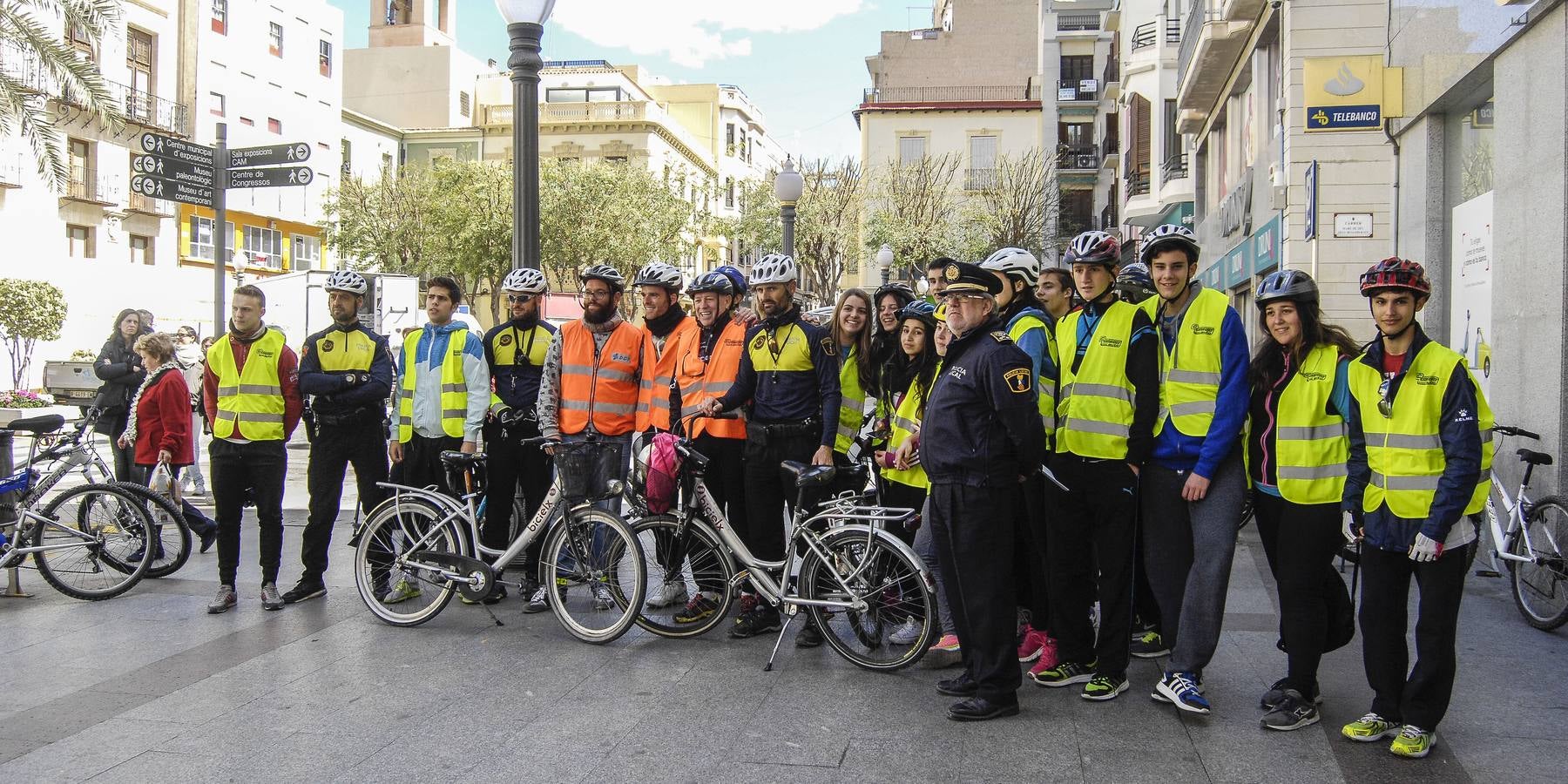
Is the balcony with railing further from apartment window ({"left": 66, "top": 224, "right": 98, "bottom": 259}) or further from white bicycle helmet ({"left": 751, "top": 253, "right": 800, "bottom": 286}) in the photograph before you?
white bicycle helmet ({"left": 751, "top": 253, "right": 800, "bottom": 286})

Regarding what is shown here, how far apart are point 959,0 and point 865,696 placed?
6083 cm

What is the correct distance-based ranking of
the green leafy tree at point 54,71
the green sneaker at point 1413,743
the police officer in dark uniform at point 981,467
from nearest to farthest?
the green sneaker at point 1413,743 → the police officer in dark uniform at point 981,467 → the green leafy tree at point 54,71

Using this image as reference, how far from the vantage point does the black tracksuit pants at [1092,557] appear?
552 centimetres

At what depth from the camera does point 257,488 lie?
766cm

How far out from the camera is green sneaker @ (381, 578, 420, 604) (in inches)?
285

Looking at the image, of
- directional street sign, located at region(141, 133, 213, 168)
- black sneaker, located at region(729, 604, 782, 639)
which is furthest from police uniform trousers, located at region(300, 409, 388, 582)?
directional street sign, located at region(141, 133, 213, 168)

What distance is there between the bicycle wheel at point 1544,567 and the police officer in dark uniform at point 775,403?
13.1 feet

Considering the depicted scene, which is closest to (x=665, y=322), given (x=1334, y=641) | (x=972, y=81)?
(x=1334, y=641)

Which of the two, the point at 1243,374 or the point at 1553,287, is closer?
the point at 1243,374

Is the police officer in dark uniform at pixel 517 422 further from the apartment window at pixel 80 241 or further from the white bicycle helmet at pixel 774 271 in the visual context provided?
the apartment window at pixel 80 241

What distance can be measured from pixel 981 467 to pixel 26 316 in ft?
103

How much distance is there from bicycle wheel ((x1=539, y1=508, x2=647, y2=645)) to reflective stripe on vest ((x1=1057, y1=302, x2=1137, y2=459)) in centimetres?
234

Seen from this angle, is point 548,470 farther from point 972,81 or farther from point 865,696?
point 972,81

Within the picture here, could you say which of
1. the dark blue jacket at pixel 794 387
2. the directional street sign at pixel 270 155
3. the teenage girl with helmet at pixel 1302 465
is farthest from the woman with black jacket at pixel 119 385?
the teenage girl with helmet at pixel 1302 465
